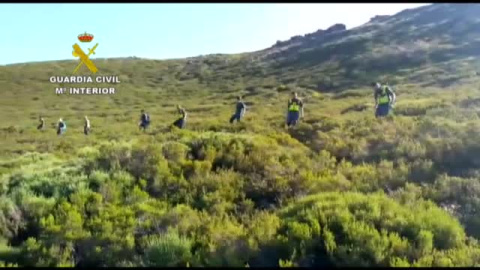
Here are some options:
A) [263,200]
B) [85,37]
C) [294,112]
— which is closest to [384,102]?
[294,112]

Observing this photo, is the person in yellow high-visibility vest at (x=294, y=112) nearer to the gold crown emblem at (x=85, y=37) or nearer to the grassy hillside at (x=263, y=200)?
the grassy hillside at (x=263, y=200)

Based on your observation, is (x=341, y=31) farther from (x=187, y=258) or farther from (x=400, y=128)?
(x=187, y=258)

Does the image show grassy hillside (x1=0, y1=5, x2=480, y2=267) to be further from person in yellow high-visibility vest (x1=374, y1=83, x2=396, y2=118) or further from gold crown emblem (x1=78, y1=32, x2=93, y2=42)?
gold crown emblem (x1=78, y1=32, x2=93, y2=42)

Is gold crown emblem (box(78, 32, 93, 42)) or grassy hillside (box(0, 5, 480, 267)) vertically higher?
gold crown emblem (box(78, 32, 93, 42))

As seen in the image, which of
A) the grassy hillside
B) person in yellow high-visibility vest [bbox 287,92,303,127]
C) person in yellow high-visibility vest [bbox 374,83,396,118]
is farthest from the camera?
person in yellow high-visibility vest [bbox 287,92,303,127]

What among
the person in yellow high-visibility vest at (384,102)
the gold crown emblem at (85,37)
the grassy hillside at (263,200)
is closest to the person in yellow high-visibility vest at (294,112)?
the grassy hillside at (263,200)

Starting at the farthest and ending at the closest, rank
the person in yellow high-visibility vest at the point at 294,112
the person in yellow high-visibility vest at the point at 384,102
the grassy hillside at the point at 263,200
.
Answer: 1. the person in yellow high-visibility vest at the point at 294,112
2. the person in yellow high-visibility vest at the point at 384,102
3. the grassy hillside at the point at 263,200

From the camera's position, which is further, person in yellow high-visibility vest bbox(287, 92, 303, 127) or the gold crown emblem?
the gold crown emblem

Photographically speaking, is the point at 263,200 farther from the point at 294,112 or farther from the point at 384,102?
the point at 384,102

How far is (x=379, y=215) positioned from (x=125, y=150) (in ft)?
20.8

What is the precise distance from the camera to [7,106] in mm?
70875

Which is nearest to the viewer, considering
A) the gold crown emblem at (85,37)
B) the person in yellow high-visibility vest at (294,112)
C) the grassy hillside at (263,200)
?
the grassy hillside at (263,200)

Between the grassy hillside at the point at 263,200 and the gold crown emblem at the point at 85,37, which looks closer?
the grassy hillside at the point at 263,200

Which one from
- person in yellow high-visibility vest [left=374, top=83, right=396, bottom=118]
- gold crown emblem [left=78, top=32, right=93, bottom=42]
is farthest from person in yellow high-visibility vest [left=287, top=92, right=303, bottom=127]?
gold crown emblem [left=78, top=32, right=93, bottom=42]
